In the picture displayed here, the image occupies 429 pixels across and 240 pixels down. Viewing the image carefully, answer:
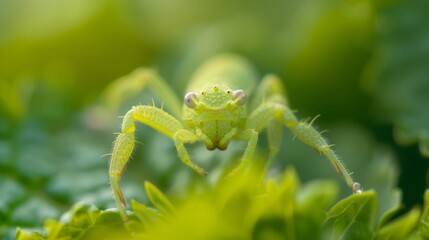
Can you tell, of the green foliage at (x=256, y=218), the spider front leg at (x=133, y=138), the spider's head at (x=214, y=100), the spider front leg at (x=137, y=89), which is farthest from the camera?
the spider front leg at (x=137, y=89)

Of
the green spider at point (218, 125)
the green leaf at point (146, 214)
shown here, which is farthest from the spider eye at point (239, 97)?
the green leaf at point (146, 214)

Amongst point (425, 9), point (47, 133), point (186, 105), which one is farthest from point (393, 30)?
point (47, 133)

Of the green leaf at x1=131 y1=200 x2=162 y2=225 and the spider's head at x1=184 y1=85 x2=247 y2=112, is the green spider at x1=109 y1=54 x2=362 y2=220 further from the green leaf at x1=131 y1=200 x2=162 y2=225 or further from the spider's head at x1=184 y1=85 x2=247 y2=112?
the green leaf at x1=131 y1=200 x2=162 y2=225

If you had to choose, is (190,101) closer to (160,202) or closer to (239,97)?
(239,97)

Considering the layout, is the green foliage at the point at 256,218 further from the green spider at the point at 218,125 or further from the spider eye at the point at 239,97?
the spider eye at the point at 239,97

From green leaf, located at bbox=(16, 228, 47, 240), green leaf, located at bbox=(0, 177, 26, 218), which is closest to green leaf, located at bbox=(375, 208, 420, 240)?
green leaf, located at bbox=(16, 228, 47, 240)

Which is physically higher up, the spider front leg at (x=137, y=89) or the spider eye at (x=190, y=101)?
the spider front leg at (x=137, y=89)
